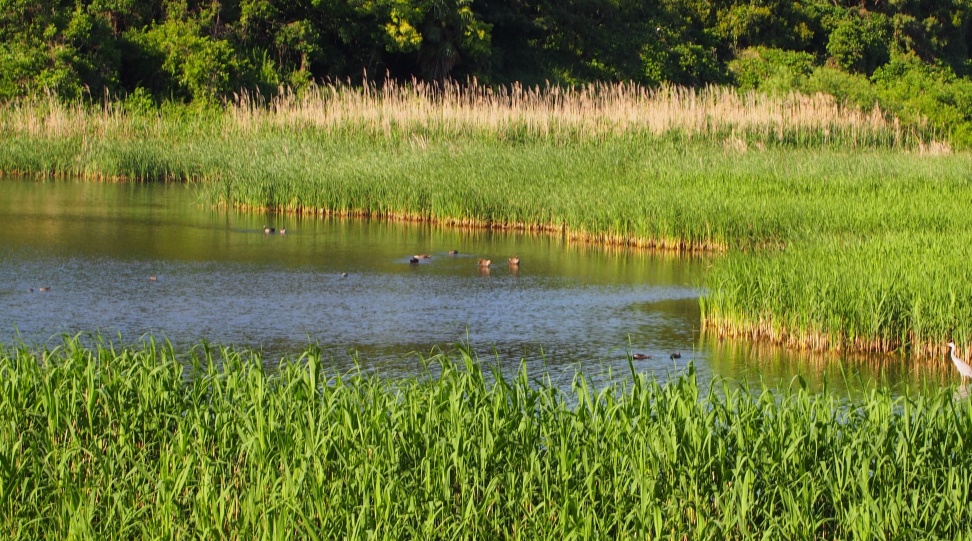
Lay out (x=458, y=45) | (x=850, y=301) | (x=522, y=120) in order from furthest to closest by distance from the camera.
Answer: (x=458, y=45) → (x=522, y=120) → (x=850, y=301)

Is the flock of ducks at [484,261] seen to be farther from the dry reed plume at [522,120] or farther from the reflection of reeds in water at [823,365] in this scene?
the dry reed plume at [522,120]

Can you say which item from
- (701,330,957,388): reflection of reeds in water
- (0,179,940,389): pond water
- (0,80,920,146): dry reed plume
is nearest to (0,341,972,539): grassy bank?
(0,179,940,389): pond water

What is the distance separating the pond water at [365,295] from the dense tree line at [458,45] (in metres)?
9.96

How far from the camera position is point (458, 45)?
3250cm

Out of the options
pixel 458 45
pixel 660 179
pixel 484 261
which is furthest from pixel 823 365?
pixel 458 45

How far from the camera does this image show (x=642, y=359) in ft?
30.3

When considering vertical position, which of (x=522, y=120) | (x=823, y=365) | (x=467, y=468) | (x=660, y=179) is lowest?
(x=823, y=365)

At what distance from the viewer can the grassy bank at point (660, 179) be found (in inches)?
386

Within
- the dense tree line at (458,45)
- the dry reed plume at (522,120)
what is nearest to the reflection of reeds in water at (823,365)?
the dry reed plume at (522,120)

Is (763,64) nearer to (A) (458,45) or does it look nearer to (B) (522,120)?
(A) (458,45)

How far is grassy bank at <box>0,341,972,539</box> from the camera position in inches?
201

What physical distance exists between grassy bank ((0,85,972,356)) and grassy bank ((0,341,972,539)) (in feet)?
12.2

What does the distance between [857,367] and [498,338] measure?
2536mm

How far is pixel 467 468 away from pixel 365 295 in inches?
256
